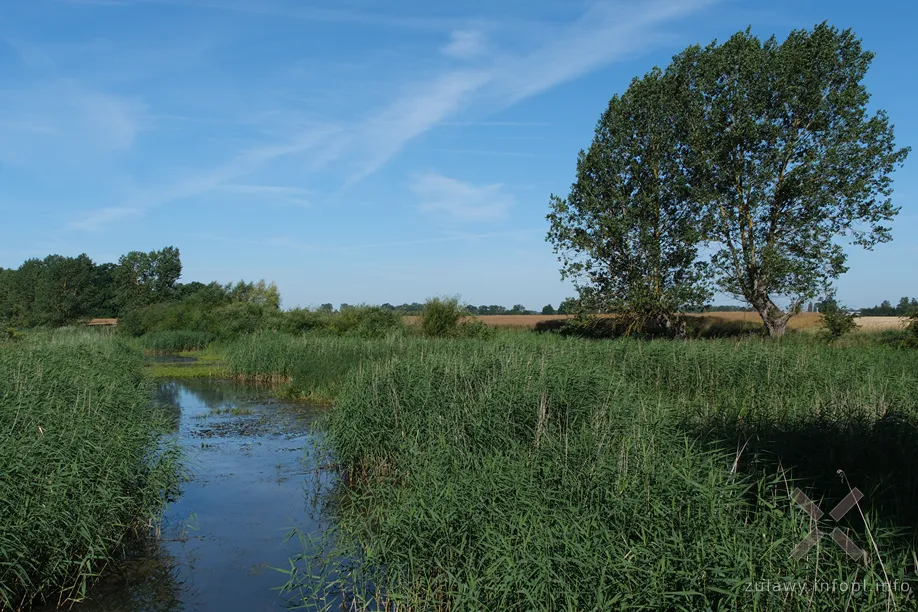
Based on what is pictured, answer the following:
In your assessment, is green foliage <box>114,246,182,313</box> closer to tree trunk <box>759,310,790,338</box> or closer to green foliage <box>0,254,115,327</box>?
green foliage <box>0,254,115,327</box>

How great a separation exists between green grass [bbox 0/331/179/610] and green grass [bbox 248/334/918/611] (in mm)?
2075

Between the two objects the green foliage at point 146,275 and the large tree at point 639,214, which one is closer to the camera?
the large tree at point 639,214

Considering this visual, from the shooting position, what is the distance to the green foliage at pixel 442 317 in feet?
91.4

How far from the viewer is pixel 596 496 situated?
5.22 m

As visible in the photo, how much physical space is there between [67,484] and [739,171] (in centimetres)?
2344

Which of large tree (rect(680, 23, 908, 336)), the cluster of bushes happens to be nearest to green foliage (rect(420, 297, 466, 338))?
the cluster of bushes

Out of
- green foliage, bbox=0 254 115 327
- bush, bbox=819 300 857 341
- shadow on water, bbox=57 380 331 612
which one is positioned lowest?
shadow on water, bbox=57 380 331 612

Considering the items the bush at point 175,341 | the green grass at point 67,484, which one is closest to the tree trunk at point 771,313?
the green grass at point 67,484

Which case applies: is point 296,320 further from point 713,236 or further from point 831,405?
point 831,405

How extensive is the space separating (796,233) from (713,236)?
9.54 feet

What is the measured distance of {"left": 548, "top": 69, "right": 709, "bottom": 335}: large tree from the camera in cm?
2522

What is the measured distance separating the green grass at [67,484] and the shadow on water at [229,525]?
37cm

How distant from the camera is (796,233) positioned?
2288 cm

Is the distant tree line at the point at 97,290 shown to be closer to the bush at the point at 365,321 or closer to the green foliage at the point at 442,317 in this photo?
the bush at the point at 365,321
